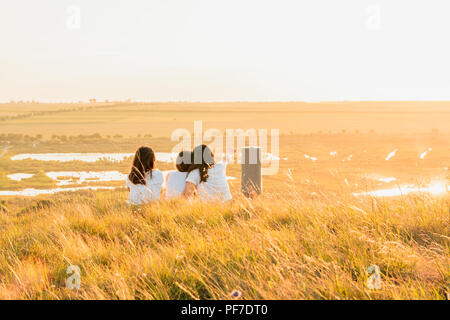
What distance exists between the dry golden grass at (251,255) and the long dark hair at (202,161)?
1.16 meters

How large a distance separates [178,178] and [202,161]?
517 millimetres

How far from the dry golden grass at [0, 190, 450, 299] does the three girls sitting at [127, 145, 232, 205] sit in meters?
1.03

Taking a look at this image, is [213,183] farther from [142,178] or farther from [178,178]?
[142,178]

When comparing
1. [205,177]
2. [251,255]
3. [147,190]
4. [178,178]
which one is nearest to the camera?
[251,255]

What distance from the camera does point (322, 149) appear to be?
Result: 1275 inches

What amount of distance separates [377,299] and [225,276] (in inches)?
47.2

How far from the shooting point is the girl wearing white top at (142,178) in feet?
22.9

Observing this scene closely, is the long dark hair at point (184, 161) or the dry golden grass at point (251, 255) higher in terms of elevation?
the long dark hair at point (184, 161)

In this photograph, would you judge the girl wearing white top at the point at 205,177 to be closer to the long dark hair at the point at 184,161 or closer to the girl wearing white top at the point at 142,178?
the long dark hair at the point at 184,161

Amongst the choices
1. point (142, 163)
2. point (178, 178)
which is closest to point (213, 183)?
point (178, 178)

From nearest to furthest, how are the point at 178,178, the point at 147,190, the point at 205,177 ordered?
the point at 147,190 < the point at 205,177 < the point at 178,178

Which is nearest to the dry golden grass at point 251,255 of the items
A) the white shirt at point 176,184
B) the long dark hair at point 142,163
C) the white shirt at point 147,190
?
the white shirt at point 147,190

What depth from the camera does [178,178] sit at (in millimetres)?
7258

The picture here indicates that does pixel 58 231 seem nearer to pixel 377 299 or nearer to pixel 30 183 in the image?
pixel 377 299
